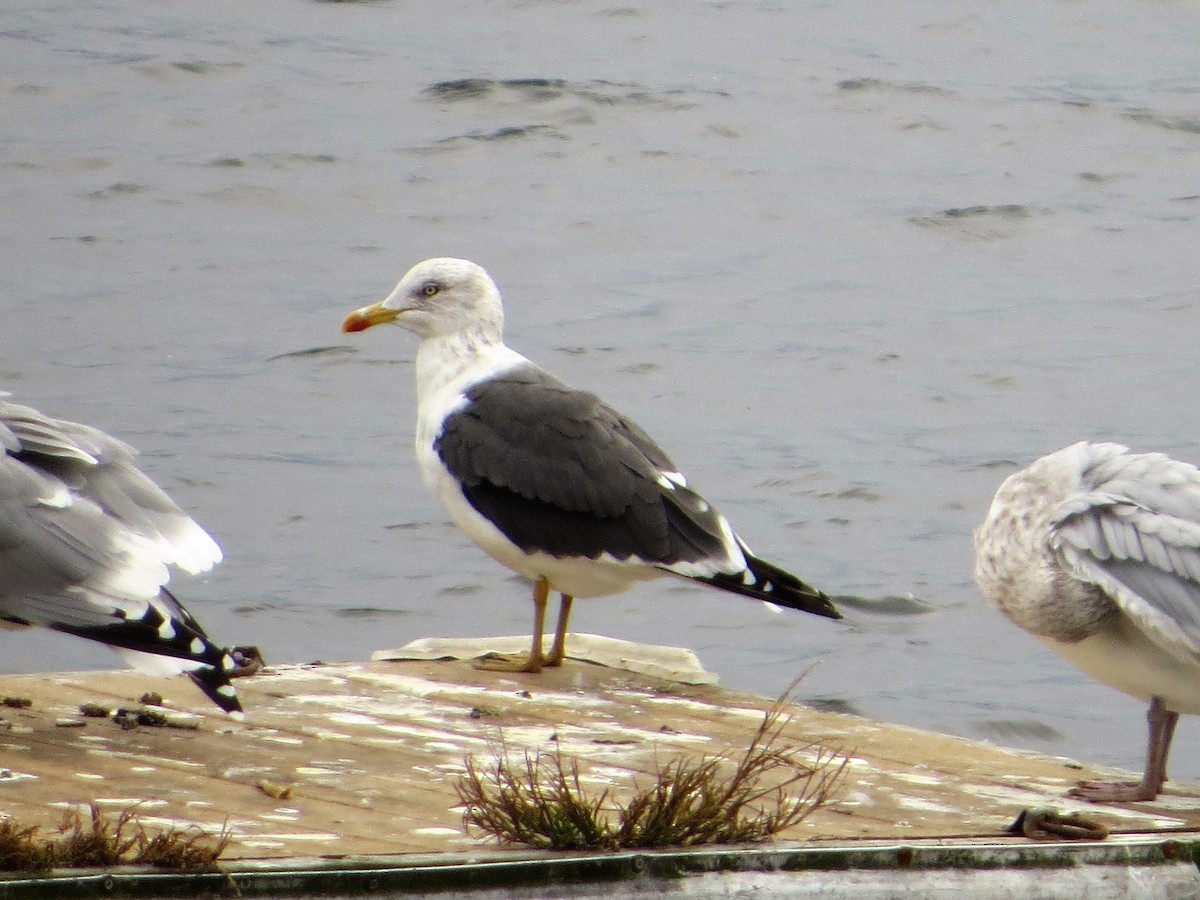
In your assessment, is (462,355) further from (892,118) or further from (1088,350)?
(892,118)

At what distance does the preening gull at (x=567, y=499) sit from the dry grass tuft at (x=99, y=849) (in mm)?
2165

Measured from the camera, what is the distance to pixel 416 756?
4.25m

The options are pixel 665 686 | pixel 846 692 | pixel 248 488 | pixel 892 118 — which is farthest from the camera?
pixel 892 118

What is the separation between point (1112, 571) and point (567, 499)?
64.6 inches

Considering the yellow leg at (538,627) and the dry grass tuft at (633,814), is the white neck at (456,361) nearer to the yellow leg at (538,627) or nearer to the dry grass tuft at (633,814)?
the yellow leg at (538,627)

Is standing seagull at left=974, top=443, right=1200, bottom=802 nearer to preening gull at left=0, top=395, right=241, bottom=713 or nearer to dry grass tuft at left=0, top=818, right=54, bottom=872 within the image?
preening gull at left=0, top=395, right=241, bottom=713

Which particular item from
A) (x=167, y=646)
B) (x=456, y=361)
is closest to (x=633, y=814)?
(x=167, y=646)

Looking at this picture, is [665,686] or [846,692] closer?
[665,686]

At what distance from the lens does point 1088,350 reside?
1318cm

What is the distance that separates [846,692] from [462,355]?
3388 mm

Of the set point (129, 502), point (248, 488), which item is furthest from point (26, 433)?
point (248, 488)

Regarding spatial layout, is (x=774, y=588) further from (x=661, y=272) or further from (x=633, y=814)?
(x=661, y=272)

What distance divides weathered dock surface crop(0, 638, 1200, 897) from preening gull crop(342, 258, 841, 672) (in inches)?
11.4

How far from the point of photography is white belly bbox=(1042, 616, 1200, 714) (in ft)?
14.4
